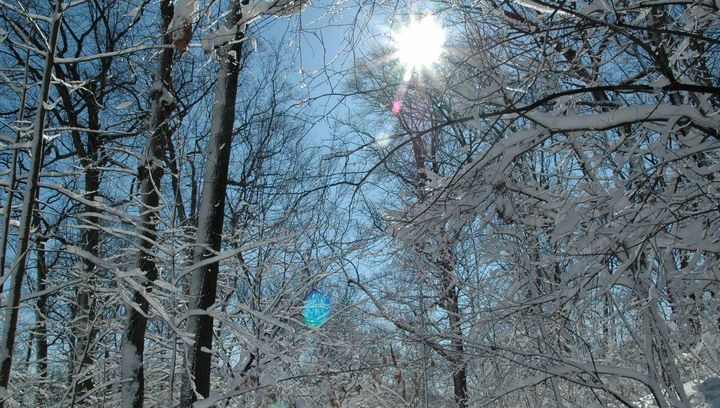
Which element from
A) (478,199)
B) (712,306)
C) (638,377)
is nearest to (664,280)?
(712,306)

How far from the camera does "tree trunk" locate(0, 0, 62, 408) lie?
2543 millimetres

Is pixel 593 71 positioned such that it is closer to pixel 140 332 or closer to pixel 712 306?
pixel 712 306

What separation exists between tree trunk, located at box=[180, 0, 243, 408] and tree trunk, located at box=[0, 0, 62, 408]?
3.51ft

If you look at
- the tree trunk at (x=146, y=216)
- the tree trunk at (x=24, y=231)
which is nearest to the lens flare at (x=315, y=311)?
the tree trunk at (x=146, y=216)

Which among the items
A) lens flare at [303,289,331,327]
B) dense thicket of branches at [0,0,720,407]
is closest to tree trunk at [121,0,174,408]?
dense thicket of branches at [0,0,720,407]

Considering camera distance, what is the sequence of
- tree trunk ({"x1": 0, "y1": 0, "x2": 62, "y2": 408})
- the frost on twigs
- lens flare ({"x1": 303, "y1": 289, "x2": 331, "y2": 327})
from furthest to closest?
lens flare ({"x1": 303, "y1": 289, "x2": 331, "y2": 327}) → tree trunk ({"x1": 0, "y1": 0, "x2": 62, "y2": 408}) → the frost on twigs

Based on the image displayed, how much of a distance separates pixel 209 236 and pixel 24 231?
1.61 metres

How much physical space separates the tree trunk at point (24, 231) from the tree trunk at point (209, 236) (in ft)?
3.51

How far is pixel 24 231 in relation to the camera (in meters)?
2.65

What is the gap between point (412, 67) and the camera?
311cm

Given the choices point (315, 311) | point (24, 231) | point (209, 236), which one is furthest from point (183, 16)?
point (315, 311)

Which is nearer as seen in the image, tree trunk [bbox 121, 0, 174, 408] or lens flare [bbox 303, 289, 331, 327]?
tree trunk [bbox 121, 0, 174, 408]

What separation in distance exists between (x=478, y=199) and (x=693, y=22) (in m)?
1.43

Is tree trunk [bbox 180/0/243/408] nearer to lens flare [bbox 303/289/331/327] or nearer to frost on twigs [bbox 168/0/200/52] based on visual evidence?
frost on twigs [bbox 168/0/200/52]
